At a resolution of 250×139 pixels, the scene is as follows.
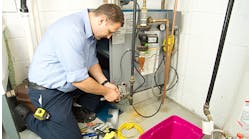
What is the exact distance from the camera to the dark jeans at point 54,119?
1.14 m

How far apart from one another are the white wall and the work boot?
46cm

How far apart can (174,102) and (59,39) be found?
119 centimetres

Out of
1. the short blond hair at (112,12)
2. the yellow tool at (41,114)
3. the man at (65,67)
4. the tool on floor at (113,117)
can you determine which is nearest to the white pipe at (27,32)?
the man at (65,67)

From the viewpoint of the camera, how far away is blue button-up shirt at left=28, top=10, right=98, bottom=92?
0.98 metres

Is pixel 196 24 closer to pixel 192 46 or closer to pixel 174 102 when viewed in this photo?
pixel 192 46

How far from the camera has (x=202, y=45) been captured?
136 centimetres

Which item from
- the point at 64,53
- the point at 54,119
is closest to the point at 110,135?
the point at 54,119

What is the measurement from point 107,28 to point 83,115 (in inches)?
28.5

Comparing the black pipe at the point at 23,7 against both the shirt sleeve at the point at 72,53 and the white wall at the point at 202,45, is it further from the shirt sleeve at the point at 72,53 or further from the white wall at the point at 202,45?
the shirt sleeve at the point at 72,53

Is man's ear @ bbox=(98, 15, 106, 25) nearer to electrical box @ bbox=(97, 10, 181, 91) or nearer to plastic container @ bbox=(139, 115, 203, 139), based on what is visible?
electrical box @ bbox=(97, 10, 181, 91)

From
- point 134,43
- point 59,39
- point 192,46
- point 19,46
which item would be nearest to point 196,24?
point 192,46

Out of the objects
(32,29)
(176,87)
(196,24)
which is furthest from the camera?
(176,87)

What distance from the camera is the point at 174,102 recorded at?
1713mm

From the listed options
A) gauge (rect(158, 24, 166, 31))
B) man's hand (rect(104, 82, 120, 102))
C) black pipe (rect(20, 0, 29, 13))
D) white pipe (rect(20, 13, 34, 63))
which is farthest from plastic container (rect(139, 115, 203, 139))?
black pipe (rect(20, 0, 29, 13))
